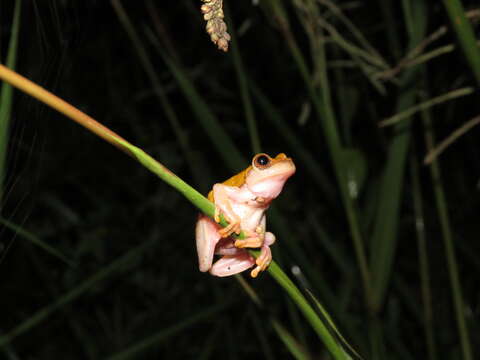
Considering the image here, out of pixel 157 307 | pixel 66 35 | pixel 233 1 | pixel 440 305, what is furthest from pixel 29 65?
pixel 440 305

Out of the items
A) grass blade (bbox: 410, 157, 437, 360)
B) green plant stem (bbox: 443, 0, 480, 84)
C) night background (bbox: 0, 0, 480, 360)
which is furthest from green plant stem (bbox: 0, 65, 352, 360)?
night background (bbox: 0, 0, 480, 360)

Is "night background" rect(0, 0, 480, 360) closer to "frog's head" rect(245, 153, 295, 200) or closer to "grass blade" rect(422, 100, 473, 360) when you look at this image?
"grass blade" rect(422, 100, 473, 360)

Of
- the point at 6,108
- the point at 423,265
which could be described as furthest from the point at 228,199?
the point at 423,265

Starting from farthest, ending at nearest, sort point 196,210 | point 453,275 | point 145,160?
point 196,210, point 453,275, point 145,160

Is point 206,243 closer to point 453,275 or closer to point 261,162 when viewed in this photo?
point 261,162

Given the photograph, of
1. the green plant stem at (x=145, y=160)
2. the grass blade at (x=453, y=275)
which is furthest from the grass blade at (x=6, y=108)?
the grass blade at (x=453, y=275)

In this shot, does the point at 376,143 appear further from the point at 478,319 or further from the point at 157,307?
the point at 157,307
